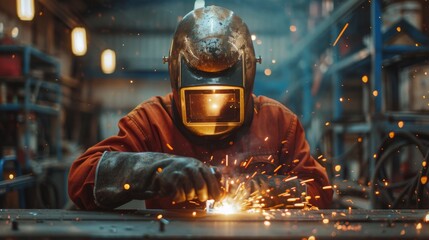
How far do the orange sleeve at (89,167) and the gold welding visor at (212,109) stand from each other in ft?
0.85

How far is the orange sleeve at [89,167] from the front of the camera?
5.78 ft

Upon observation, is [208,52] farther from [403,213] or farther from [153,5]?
[153,5]

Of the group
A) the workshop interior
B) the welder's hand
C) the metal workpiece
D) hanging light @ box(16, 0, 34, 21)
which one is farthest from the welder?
hanging light @ box(16, 0, 34, 21)

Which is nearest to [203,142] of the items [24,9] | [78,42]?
[24,9]

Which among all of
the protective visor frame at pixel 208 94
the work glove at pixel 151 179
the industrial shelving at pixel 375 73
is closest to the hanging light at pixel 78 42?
the industrial shelving at pixel 375 73

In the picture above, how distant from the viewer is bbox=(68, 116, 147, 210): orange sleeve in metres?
1.76

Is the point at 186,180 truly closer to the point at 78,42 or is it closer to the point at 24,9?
the point at 24,9

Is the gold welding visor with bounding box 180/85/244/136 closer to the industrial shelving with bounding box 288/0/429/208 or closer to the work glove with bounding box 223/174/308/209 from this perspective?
the work glove with bounding box 223/174/308/209

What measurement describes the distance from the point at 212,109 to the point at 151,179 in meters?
0.51

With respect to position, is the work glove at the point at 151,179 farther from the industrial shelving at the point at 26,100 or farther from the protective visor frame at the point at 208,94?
the industrial shelving at the point at 26,100

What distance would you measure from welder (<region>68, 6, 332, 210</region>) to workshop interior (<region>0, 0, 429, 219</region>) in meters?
0.70

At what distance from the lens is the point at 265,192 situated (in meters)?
1.82

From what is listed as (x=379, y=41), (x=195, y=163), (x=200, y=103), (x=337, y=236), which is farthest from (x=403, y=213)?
(x=379, y=41)

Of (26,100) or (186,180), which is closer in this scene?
(186,180)
